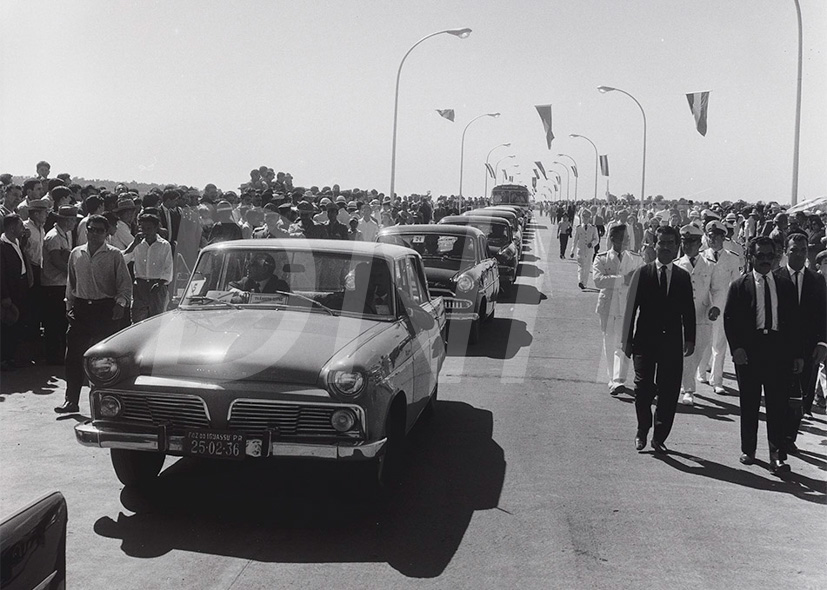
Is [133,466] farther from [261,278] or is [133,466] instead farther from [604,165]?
[604,165]

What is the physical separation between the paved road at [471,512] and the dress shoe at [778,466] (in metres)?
0.12

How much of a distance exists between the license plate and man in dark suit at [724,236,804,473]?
4.02 meters

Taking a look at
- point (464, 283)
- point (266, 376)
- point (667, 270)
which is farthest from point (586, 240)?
point (266, 376)

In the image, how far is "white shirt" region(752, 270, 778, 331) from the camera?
681 centimetres

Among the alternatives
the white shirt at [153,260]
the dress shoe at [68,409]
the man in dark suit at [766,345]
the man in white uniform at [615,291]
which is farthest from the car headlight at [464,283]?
the dress shoe at [68,409]

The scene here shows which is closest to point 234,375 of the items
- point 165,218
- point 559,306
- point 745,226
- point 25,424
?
point 25,424

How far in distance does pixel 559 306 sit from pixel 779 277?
10.4 meters

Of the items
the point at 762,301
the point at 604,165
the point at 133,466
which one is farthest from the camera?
the point at 604,165

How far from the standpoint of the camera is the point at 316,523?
527 centimetres

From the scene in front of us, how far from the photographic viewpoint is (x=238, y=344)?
541 centimetres

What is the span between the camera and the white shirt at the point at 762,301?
6812mm

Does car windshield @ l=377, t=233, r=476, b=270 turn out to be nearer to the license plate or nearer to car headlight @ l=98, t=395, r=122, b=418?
car headlight @ l=98, t=395, r=122, b=418

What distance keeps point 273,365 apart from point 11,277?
17.9 feet

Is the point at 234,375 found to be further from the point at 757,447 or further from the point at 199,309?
the point at 757,447
